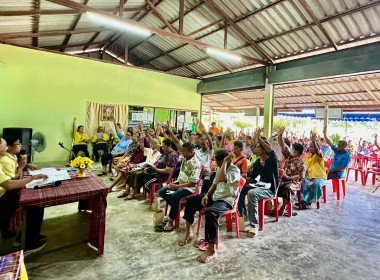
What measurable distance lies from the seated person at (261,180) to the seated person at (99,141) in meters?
5.56

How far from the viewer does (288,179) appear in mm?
3807

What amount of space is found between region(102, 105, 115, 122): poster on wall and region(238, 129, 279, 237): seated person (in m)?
6.60

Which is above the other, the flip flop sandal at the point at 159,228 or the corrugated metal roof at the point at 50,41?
the corrugated metal roof at the point at 50,41

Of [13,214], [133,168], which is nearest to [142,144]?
[133,168]

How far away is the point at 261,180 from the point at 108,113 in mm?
6858

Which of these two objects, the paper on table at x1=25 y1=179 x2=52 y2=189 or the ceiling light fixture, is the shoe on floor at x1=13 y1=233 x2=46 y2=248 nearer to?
the paper on table at x1=25 y1=179 x2=52 y2=189

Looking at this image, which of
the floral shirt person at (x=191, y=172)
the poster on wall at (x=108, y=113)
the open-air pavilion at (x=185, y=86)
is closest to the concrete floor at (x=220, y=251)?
the open-air pavilion at (x=185, y=86)

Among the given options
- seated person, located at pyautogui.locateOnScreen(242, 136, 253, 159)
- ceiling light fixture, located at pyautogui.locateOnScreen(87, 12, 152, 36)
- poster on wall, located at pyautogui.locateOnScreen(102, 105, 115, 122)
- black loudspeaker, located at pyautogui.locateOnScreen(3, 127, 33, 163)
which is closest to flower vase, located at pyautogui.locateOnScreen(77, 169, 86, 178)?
ceiling light fixture, located at pyautogui.locateOnScreen(87, 12, 152, 36)

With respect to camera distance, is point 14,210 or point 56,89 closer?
point 14,210

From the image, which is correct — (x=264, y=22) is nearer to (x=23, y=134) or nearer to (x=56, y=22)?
(x=56, y=22)

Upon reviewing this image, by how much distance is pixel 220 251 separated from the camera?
8.71 feet

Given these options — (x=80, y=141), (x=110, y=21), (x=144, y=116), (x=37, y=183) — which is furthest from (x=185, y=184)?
(x=144, y=116)

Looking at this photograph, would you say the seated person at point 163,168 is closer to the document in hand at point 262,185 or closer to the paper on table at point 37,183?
the document in hand at point 262,185

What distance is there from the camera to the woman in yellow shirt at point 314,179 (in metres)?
4.14
